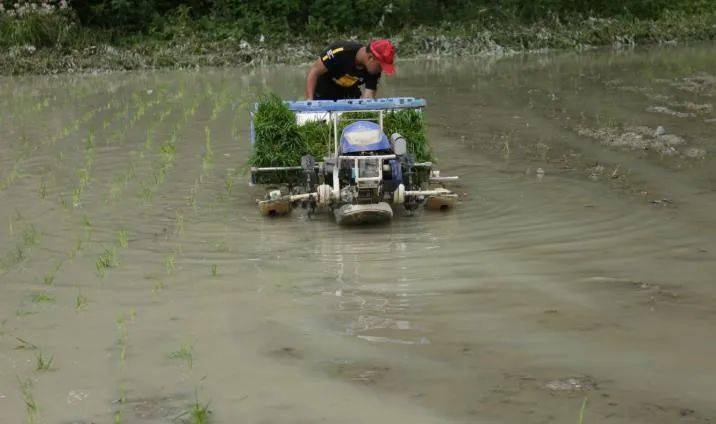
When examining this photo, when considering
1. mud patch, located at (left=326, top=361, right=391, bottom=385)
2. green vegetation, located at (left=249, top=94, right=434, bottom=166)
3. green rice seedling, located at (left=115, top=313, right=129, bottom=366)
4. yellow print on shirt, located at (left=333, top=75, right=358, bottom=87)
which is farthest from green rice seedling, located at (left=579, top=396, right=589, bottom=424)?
yellow print on shirt, located at (left=333, top=75, right=358, bottom=87)

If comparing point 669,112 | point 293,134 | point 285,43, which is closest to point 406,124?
point 293,134

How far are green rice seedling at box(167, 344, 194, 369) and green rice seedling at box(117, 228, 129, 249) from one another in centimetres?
231

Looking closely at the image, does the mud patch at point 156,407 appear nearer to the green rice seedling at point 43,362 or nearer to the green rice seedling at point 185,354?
the green rice seedling at point 185,354

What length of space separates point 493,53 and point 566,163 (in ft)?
49.4

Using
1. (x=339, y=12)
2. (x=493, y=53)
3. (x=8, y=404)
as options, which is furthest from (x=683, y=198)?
(x=339, y=12)

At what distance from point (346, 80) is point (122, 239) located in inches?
121

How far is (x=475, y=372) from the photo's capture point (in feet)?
15.5

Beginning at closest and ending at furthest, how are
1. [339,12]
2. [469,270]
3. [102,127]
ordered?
[469,270], [102,127], [339,12]

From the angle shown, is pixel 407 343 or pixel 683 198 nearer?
pixel 407 343

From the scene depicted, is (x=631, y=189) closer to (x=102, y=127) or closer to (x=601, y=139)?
(x=601, y=139)

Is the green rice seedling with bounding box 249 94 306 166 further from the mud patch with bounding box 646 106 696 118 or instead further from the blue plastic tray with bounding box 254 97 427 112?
the mud patch with bounding box 646 106 696 118

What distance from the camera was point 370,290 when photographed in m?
6.14

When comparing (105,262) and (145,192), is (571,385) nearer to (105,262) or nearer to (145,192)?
(105,262)

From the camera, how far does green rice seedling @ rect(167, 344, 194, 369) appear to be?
16.4ft
